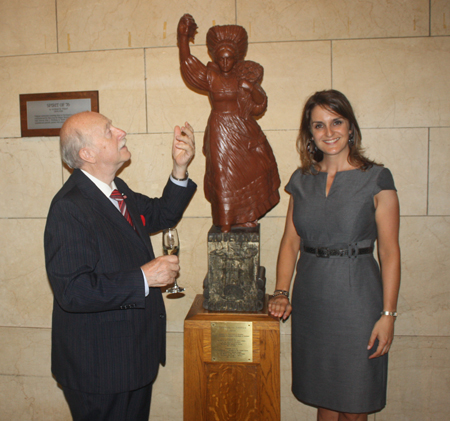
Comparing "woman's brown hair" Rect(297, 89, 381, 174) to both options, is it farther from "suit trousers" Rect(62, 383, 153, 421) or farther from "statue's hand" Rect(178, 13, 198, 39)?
"suit trousers" Rect(62, 383, 153, 421)

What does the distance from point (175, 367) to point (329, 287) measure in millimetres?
1457

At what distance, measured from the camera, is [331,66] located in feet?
8.47

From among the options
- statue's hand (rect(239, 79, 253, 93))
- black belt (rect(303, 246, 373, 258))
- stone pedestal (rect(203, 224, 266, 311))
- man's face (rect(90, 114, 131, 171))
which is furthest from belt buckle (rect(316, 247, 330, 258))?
man's face (rect(90, 114, 131, 171))

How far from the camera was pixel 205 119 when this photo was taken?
2.69 meters

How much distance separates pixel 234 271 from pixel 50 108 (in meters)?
1.78

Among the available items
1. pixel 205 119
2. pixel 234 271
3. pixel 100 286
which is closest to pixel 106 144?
pixel 100 286

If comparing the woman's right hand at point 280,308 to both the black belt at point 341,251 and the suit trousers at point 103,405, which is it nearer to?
the black belt at point 341,251

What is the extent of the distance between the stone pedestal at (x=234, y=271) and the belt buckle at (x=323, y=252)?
32 cm

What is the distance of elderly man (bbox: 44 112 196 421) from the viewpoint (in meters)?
1.60

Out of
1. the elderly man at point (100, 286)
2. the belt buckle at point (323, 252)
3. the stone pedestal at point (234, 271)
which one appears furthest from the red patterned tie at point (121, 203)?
the belt buckle at point (323, 252)

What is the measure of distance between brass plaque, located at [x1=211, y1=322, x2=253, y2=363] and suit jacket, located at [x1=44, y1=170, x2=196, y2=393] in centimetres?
32

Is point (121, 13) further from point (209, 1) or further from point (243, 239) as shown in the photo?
point (243, 239)

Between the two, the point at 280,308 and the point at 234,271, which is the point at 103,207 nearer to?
the point at 234,271

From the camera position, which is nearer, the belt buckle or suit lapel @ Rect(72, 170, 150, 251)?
suit lapel @ Rect(72, 170, 150, 251)
